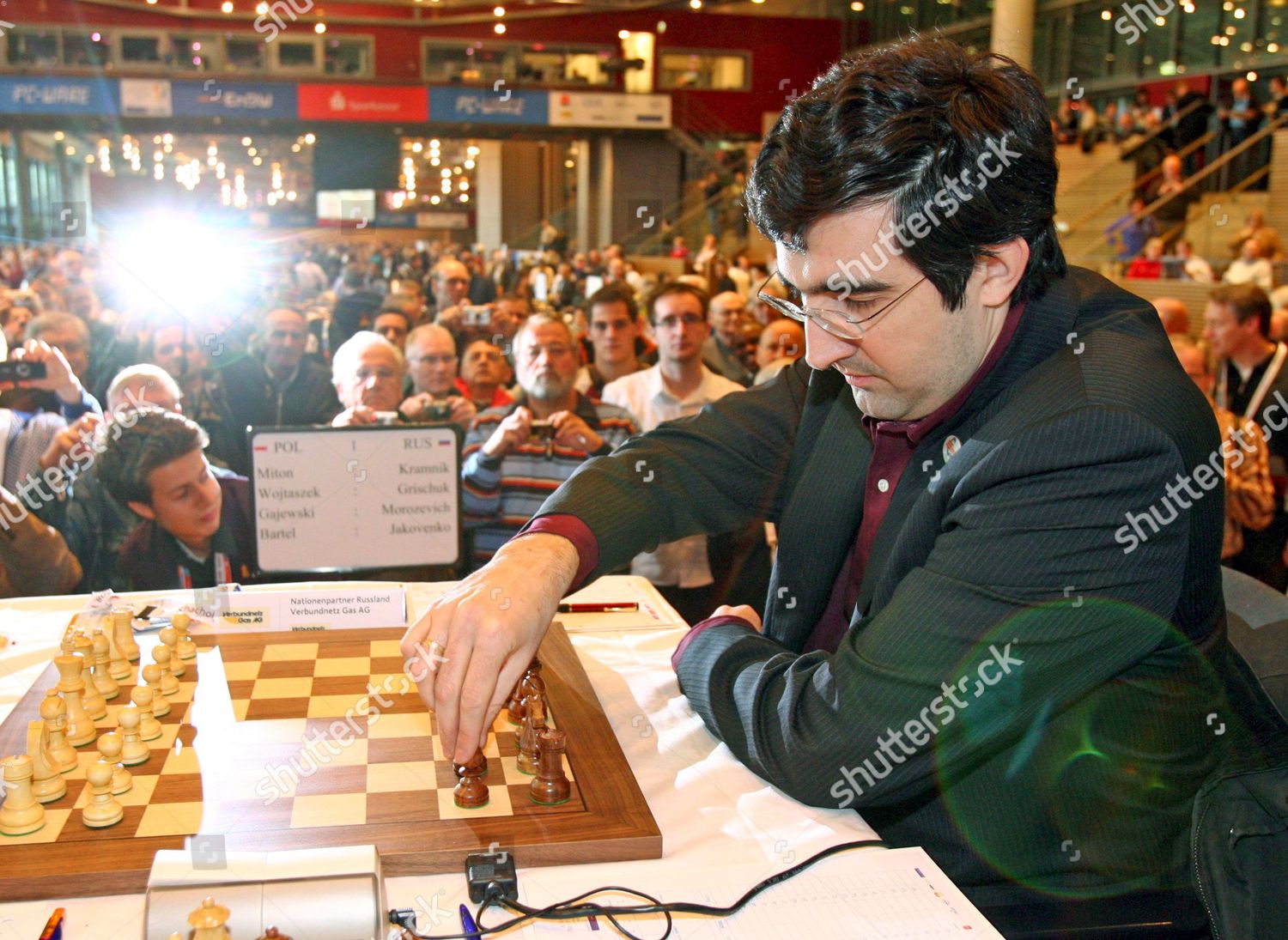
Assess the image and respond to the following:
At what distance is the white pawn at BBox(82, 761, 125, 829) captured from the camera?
1.22 meters

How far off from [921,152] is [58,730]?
1243 millimetres

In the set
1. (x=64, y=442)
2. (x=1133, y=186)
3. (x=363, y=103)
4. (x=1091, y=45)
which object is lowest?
(x=64, y=442)

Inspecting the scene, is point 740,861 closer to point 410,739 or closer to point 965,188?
point 410,739

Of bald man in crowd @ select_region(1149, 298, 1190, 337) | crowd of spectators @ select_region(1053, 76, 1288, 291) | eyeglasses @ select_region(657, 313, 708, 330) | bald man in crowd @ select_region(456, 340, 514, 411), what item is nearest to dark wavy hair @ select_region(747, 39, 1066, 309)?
eyeglasses @ select_region(657, 313, 708, 330)

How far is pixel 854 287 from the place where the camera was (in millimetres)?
1280

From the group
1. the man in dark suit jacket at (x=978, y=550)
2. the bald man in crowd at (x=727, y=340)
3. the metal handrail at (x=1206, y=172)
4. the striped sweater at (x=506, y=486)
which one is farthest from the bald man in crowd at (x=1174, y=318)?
the metal handrail at (x=1206, y=172)

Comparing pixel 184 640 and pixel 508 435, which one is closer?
pixel 184 640

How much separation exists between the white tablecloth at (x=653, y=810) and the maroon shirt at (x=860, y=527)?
13cm

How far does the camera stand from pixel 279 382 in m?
5.16

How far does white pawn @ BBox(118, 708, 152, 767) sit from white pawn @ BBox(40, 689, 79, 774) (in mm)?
59

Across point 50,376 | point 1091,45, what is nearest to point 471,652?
point 50,376

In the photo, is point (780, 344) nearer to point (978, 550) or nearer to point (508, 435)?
point (508, 435)

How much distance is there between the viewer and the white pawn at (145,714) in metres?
1.42

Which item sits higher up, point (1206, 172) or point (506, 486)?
point (1206, 172)
